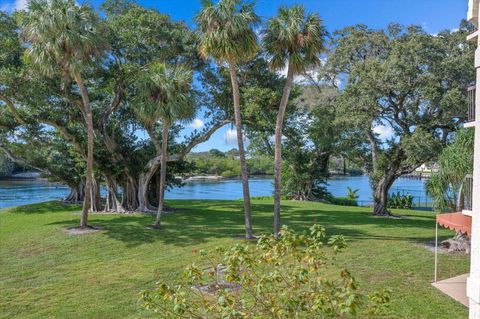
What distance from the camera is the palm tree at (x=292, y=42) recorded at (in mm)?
12648

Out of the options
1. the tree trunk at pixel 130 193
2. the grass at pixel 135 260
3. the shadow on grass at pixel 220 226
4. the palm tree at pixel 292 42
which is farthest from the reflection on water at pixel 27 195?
the palm tree at pixel 292 42

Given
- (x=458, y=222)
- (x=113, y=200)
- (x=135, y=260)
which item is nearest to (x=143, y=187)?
(x=113, y=200)

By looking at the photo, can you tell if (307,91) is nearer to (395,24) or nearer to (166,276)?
(395,24)

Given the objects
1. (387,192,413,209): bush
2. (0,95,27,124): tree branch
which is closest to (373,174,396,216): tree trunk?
(387,192,413,209): bush

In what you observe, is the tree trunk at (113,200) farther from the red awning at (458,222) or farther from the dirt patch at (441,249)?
the red awning at (458,222)

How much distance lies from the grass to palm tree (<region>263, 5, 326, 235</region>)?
11.2 feet

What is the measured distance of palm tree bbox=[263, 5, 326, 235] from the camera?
12648 mm

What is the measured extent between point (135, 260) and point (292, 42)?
792cm

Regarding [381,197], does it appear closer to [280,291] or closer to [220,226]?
[220,226]

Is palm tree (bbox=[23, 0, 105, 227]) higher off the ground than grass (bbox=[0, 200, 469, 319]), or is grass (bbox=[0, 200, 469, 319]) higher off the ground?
palm tree (bbox=[23, 0, 105, 227])

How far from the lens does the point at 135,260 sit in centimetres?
1171

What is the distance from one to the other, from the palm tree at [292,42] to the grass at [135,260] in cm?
342

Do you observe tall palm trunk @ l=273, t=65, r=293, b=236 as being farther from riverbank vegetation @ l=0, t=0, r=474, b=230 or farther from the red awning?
the red awning

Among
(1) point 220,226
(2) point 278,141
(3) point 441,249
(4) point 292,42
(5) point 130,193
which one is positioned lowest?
(1) point 220,226
